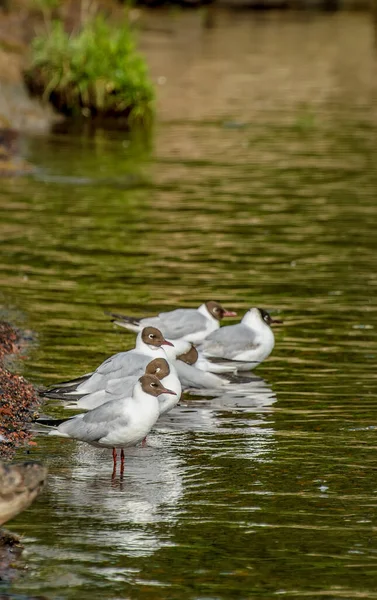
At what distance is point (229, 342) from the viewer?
1338 cm

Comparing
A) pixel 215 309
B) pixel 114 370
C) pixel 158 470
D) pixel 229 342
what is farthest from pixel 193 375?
pixel 158 470

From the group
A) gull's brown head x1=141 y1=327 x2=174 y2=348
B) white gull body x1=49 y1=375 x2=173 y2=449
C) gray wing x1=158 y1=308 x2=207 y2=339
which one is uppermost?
gull's brown head x1=141 y1=327 x2=174 y2=348

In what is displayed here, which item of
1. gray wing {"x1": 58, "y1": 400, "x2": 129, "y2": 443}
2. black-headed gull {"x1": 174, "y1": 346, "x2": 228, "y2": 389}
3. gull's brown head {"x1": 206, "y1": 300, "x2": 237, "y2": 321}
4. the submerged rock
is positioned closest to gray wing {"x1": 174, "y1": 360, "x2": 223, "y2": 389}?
black-headed gull {"x1": 174, "y1": 346, "x2": 228, "y2": 389}

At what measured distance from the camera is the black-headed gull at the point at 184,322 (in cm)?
1352

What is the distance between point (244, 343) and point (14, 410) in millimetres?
2877

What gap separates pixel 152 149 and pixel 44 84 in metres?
3.36

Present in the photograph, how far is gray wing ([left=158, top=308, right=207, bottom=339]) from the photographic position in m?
13.5

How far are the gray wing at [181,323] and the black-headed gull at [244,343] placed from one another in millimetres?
222

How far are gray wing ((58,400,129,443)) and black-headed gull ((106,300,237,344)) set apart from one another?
3.37 meters

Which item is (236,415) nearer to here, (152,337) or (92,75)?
(152,337)

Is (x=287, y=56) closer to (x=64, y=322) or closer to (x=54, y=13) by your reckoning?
(x=54, y=13)

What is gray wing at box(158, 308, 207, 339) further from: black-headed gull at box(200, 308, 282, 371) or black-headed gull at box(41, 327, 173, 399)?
black-headed gull at box(41, 327, 173, 399)

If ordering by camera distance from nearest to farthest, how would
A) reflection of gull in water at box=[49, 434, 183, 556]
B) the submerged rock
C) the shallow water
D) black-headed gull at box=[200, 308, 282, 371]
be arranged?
the submerged rock
the shallow water
reflection of gull in water at box=[49, 434, 183, 556]
black-headed gull at box=[200, 308, 282, 371]

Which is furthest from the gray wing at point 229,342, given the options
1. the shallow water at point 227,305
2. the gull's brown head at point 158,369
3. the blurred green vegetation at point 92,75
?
the blurred green vegetation at point 92,75
